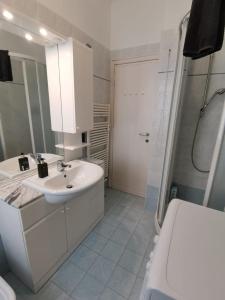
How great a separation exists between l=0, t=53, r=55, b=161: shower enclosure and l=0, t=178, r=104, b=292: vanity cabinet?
0.51m

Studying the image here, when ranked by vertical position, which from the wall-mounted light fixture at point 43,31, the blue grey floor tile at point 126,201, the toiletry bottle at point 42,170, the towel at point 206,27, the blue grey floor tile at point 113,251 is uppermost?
the wall-mounted light fixture at point 43,31

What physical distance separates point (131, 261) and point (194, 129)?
158 centimetres

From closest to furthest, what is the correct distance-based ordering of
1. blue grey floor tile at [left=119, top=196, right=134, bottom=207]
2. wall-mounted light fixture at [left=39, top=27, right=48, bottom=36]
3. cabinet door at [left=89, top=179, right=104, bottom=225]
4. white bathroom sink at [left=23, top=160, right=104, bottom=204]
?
white bathroom sink at [left=23, top=160, right=104, bottom=204] < wall-mounted light fixture at [left=39, top=27, right=48, bottom=36] < cabinet door at [left=89, top=179, right=104, bottom=225] < blue grey floor tile at [left=119, top=196, right=134, bottom=207]

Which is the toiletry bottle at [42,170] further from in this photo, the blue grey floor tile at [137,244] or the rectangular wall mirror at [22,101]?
the blue grey floor tile at [137,244]

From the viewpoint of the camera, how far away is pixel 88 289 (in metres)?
1.29

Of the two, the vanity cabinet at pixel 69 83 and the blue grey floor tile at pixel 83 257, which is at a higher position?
the vanity cabinet at pixel 69 83

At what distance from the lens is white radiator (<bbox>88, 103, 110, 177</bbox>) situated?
2203 mm

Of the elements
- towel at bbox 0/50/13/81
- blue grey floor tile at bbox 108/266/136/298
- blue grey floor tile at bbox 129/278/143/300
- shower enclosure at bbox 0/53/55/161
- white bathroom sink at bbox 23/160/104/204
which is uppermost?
towel at bbox 0/50/13/81

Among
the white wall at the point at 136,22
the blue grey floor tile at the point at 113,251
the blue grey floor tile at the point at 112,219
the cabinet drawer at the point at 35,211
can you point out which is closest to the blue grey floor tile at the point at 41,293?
the blue grey floor tile at the point at 113,251

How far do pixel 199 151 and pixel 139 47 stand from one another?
1.54 metres

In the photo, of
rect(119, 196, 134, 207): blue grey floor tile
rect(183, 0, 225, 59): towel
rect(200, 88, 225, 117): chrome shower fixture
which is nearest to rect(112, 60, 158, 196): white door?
rect(119, 196, 134, 207): blue grey floor tile

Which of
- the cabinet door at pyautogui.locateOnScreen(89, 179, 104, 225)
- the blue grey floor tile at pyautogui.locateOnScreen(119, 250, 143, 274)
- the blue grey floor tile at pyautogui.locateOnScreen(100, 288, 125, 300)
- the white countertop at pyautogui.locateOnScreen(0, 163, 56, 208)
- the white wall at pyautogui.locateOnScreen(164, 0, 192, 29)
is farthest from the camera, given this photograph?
the cabinet door at pyautogui.locateOnScreen(89, 179, 104, 225)

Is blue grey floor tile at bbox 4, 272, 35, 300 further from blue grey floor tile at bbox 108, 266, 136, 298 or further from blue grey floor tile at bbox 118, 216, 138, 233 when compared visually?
blue grey floor tile at bbox 118, 216, 138, 233

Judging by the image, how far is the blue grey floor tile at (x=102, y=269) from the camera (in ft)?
4.55
